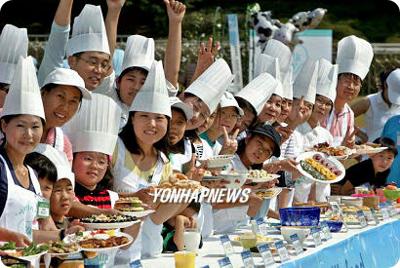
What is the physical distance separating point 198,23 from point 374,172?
19.5 metres

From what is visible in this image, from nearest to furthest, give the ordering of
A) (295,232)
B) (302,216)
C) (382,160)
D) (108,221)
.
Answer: (108,221) < (295,232) < (302,216) < (382,160)

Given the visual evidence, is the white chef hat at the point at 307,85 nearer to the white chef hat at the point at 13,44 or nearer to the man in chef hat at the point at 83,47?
the man in chef hat at the point at 83,47

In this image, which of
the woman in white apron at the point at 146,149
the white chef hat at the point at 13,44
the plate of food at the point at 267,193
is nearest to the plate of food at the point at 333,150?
the plate of food at the point at 267,193

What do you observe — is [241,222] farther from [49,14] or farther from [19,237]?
[49,14]

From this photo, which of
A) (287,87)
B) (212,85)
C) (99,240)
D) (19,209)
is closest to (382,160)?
(287,87)

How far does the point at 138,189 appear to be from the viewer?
13.9 feet

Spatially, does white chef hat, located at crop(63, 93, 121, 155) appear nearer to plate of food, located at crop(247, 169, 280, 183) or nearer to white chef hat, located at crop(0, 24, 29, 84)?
white chef hat, located at crop(0, 24, 29, 84)

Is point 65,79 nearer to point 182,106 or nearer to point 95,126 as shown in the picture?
point 95,126

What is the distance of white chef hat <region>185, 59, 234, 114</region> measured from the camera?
5.08 meters

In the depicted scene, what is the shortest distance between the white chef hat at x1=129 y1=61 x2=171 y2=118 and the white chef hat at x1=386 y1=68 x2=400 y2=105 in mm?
3556

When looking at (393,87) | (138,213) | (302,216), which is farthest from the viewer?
(393,87)

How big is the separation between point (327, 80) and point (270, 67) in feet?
1.59

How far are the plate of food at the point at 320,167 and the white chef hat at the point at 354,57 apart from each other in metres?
1.24

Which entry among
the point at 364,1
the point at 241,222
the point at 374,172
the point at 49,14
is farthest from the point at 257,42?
the point at 241,222
